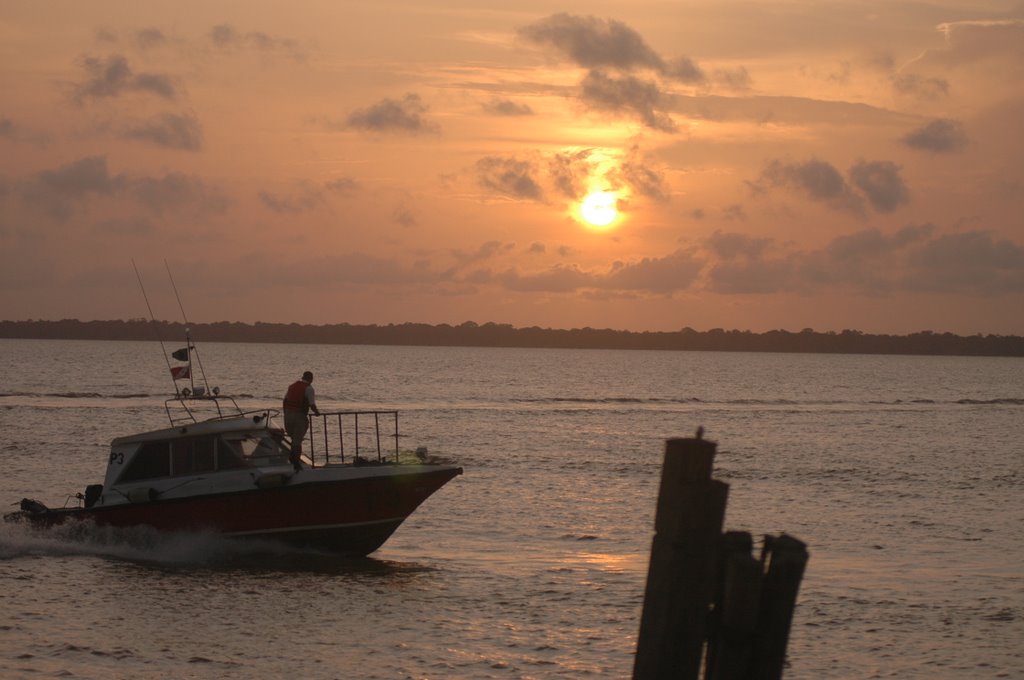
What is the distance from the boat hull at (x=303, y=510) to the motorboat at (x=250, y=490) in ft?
0.06

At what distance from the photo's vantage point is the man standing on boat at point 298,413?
20.9 meters

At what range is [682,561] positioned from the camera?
7.36 metres

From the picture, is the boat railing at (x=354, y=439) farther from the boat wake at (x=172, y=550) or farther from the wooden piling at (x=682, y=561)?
the wooden piling at (x=682, y=561)

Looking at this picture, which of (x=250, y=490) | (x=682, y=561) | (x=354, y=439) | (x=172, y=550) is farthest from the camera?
(x=354, y=439)

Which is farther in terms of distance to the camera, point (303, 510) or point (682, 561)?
point (303, 510)

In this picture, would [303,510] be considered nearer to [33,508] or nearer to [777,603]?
[33,508]

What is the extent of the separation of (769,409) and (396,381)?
42.0 meters

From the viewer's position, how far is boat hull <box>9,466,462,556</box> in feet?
68.8

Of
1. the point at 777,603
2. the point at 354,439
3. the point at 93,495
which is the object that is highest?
the point at 777,603

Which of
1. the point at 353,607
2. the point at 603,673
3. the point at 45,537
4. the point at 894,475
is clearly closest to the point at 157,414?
the point at 894,475

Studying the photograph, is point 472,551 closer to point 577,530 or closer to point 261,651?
point 577,530

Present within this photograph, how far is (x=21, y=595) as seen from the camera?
18156mm

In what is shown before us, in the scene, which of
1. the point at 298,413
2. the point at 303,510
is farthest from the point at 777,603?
the point at 303,510

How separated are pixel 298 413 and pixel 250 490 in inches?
60.8
